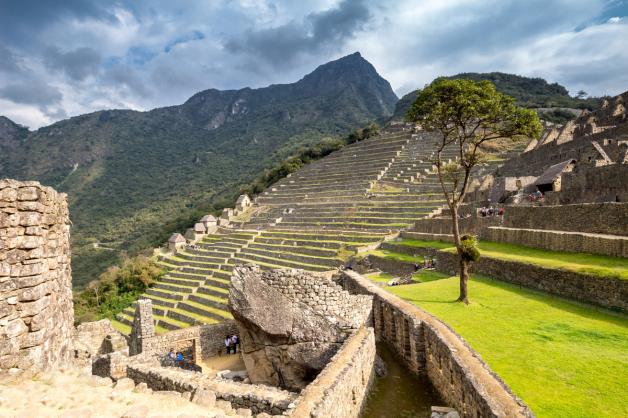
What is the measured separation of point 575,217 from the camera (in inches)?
495

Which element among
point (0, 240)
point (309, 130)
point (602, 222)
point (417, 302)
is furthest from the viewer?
point (309, 130)

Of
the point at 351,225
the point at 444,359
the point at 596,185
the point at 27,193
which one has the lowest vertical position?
the point at 444,359

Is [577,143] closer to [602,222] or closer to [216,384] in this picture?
[602,222]

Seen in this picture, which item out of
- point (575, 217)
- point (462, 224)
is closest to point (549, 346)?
point (575, 217)

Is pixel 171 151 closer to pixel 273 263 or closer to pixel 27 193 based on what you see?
pixel 273 263

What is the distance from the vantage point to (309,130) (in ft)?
356

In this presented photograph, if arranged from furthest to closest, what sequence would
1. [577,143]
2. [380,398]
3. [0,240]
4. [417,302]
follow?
[577,143], [417,302], [380,398], [0,240]

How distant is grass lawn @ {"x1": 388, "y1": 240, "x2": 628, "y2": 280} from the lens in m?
8.30

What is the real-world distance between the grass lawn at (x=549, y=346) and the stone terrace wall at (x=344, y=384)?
75.9 inches

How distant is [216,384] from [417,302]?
5.85 metres

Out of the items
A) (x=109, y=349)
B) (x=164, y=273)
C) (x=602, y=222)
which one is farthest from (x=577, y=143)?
(x=164, y=273)

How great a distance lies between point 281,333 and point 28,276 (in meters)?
5.48

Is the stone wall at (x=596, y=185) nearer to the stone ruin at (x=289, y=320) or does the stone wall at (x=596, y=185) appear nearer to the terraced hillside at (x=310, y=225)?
the terraced hillside at (x=310, y=225)

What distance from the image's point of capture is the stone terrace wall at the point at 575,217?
11.0m
